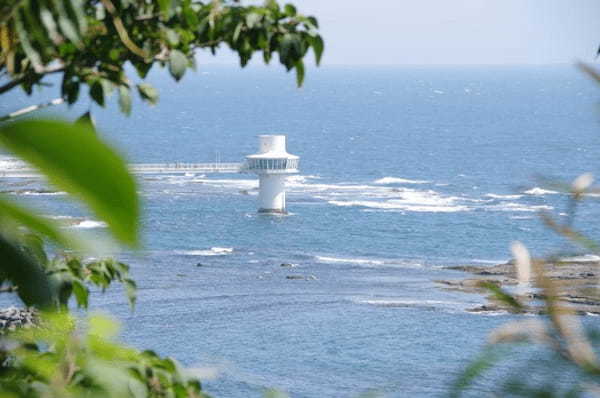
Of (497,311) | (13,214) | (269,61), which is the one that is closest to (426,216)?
(497,311)

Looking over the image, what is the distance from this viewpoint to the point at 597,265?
862 mm

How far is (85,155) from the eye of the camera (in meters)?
0.42

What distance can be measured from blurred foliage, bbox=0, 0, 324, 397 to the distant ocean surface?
13 mm

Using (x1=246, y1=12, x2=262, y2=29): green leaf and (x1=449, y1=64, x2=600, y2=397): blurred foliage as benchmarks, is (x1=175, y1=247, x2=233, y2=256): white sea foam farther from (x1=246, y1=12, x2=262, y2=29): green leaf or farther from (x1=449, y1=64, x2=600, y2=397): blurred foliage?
(x1=449, y1=64, x2=600, y2=397): blurred foliage

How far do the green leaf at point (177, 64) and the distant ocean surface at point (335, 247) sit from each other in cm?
48

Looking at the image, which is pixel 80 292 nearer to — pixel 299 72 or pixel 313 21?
pixel 299 72

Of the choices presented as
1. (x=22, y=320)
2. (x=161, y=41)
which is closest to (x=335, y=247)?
(x=161, y=41)

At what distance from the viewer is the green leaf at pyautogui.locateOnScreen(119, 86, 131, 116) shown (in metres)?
3.01

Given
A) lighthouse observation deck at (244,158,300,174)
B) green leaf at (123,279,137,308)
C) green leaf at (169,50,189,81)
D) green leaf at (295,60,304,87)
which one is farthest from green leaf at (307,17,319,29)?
lighthouse observation deck at (244,158,300,174)

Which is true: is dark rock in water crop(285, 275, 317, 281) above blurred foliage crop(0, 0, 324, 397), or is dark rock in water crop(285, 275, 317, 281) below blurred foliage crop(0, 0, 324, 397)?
below

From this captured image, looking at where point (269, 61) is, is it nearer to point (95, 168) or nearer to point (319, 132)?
point (95, 168)

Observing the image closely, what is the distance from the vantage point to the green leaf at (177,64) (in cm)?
315

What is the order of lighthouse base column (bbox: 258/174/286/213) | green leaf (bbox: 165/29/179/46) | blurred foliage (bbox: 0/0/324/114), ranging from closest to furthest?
blurred foliage (bbox: 0/0/324/114)
green leaf (bbox: 165/29/179/46)
lighthouse base column (bbox: 258/174/286/213)

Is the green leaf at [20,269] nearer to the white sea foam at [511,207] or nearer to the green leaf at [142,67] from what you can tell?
the green leaf at [142,67]
